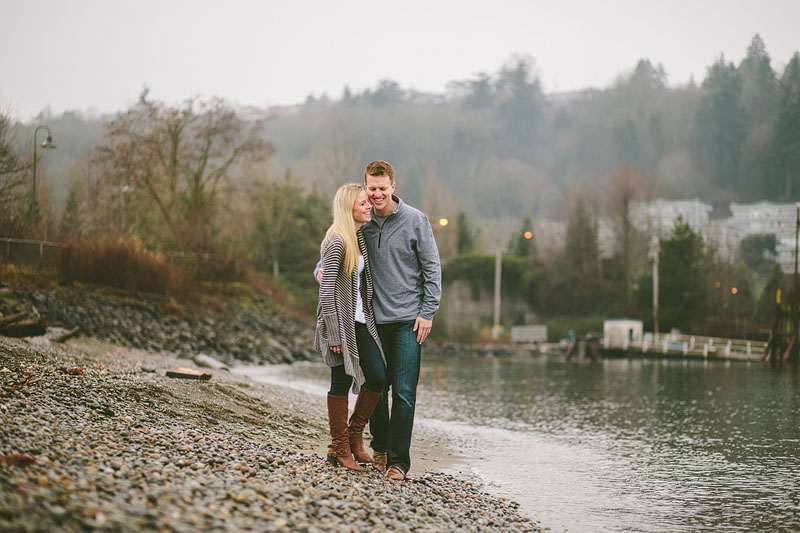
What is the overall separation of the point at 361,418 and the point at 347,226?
4.64ft

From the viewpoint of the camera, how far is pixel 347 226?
18.2ft

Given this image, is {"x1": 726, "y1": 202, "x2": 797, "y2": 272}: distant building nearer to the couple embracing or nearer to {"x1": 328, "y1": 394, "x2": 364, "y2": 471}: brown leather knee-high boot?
the couple embracing

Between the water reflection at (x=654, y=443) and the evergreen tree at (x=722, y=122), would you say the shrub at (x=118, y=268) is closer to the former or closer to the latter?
the water reflection at (x=654, y=443)

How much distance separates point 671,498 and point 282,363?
1968 cm

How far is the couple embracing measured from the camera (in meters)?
5.49

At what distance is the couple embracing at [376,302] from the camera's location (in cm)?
549

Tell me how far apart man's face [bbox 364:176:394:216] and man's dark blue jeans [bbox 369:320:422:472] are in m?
0.86

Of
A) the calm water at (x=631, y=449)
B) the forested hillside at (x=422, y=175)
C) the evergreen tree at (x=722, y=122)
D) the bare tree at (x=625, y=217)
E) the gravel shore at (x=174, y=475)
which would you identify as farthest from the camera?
the evergreen tree at (x=722, y=122)

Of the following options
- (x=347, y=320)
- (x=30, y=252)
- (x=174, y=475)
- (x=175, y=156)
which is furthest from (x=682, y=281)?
(x=174, y=475)

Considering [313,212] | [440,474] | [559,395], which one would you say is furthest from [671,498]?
[313,212]

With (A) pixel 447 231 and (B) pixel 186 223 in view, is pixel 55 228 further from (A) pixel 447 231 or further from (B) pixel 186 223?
(A) pixel 447 231

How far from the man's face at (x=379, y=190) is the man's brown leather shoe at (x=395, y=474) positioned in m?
1.87

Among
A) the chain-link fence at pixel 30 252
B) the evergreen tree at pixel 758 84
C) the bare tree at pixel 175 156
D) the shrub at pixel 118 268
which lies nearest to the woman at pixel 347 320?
the chain-link fence at pixel 30 252

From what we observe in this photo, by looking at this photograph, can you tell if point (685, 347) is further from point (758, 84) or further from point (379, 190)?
point (758, 84)
